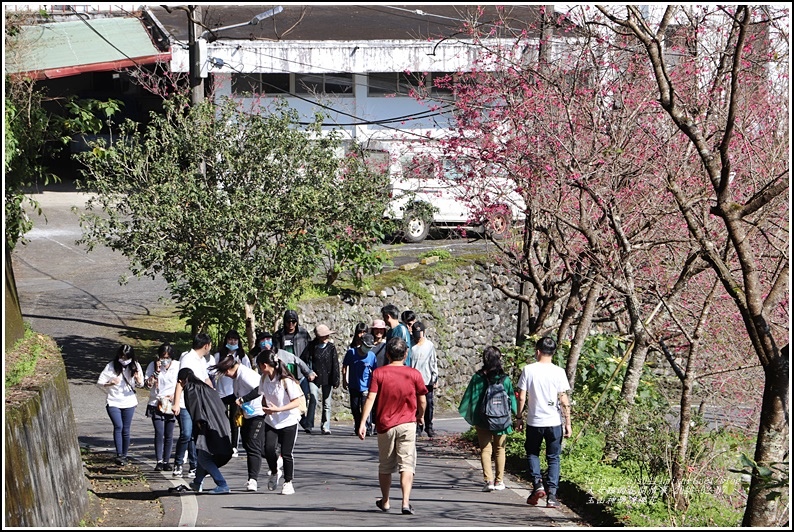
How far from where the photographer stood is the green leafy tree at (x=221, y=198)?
47.6ft

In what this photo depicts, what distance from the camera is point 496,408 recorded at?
9.83m

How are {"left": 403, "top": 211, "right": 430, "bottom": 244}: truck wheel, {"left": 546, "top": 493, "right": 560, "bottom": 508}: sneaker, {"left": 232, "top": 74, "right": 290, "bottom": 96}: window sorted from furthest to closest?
{"left": 232, "top": 74, "right": 290, "bottom": 96}: window → {"left": 403, "top": 211, "right": 430, "bottom": 244}: truck wheel → {"left": 546, "top": 493, "right": 560, "bottom": 508}: sneaker

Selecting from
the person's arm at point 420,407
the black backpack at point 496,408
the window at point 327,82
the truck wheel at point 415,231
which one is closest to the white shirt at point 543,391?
the black backpack at point 496,408

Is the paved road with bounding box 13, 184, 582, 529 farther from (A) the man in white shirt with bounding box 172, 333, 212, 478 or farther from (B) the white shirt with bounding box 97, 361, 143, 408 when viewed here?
(B) the white shirt with bounding box 97, 361, 143, 408

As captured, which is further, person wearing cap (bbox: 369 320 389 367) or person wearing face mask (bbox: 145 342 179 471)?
person wearing cap (bbox: 369 320 389 367)

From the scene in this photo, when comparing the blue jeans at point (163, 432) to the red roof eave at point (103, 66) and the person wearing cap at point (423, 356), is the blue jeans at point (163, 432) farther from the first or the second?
the red roof eave at point (103, 66)

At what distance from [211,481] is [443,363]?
37.3 ft

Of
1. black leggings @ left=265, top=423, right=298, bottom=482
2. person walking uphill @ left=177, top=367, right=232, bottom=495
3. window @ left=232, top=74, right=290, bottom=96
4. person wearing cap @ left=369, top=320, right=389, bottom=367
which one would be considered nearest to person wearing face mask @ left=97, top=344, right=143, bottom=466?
person walking uphill @ left=177, top=367, right=232, bottom=495

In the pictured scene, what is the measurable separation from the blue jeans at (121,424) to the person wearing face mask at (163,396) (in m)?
0.28

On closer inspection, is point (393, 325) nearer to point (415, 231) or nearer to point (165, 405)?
point (165, 405)

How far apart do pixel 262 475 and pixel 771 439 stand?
5635 mm

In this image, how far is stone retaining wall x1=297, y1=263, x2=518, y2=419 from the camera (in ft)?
62.7

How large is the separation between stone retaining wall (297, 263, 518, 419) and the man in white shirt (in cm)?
774

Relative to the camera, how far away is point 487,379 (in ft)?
32.8
